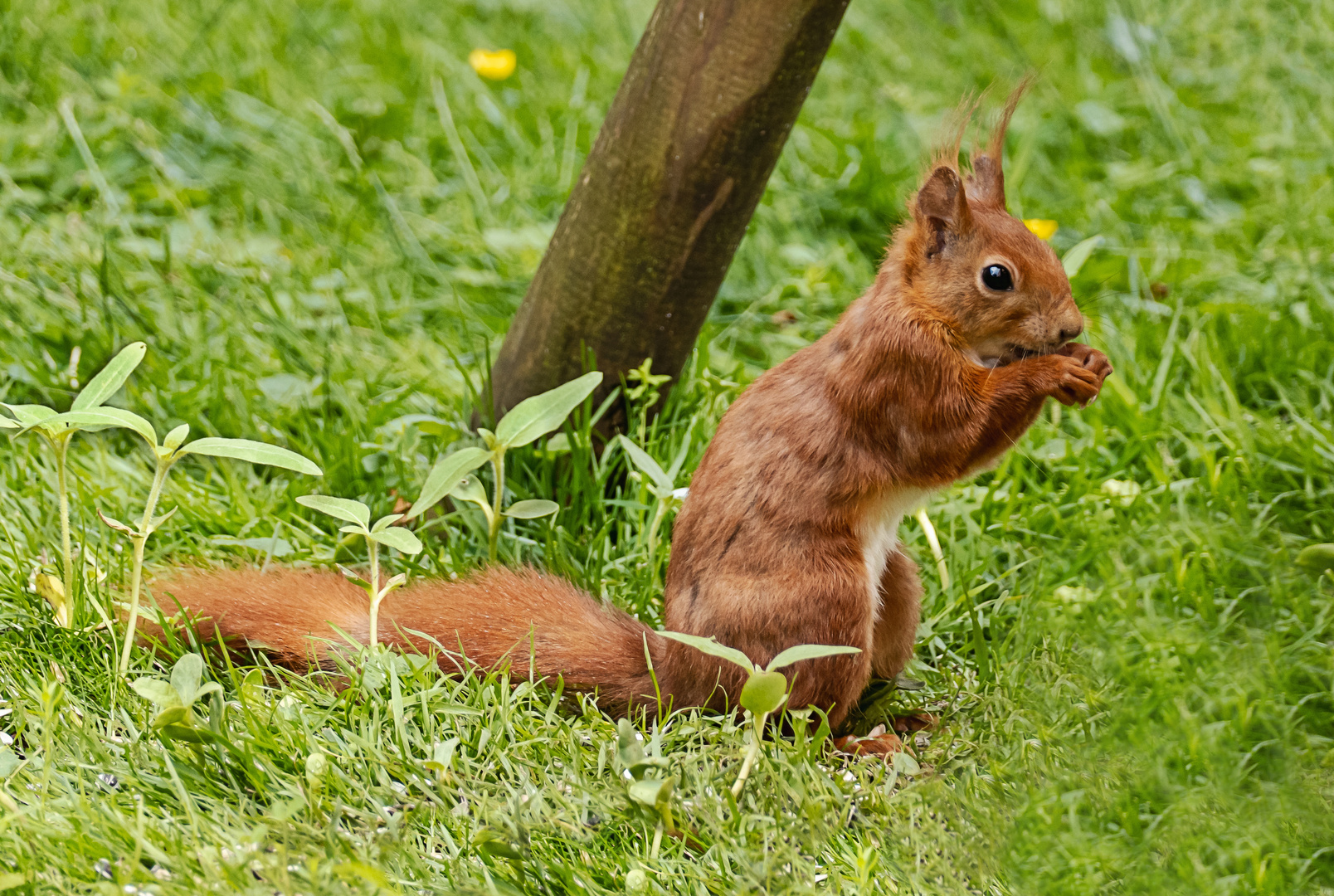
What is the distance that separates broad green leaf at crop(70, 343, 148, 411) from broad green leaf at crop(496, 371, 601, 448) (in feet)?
1.96

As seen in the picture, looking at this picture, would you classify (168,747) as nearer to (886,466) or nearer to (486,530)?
(486,530)

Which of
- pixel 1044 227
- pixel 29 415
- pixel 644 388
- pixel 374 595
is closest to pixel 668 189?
pixel 644 388

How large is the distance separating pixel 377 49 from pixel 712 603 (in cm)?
321

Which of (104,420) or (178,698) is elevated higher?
(104,420)

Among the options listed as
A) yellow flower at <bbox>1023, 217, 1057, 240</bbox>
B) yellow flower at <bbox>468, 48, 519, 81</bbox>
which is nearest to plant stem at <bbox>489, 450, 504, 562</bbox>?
yellow flower at <bbox>1023, 217, 1057, 240</bbox>

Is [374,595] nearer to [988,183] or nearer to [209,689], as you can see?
[209,689]

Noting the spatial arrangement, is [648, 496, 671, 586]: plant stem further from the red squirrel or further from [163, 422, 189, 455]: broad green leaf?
[163, 422, 189, 455]: broad green leaf

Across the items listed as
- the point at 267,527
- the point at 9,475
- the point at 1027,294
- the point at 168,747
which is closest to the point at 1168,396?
the point at 1027,294

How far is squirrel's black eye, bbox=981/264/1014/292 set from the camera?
1983 mm

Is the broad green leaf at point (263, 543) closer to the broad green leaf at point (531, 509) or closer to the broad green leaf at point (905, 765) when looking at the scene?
the broad green leaf at point (531, 509)

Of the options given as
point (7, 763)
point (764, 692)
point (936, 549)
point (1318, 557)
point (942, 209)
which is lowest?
point (7, 763)

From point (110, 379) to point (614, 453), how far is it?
102 cm

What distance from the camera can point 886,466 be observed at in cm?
198

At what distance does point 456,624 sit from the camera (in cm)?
207
